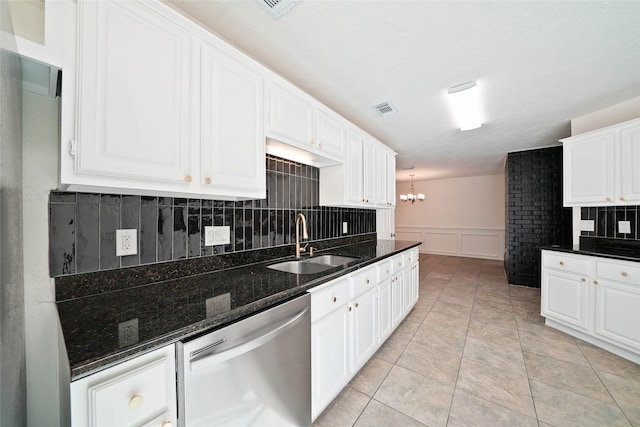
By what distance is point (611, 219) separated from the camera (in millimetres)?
2680

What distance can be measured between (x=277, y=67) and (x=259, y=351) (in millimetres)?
2000

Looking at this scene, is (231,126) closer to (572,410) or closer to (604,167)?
(572,410)

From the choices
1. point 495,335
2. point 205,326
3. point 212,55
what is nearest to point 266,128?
point 212,55

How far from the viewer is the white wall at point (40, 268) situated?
959 millimetres

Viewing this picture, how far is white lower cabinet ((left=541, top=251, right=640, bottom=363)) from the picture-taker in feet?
6.59

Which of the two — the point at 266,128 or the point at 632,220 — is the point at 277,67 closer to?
the point at 266,128

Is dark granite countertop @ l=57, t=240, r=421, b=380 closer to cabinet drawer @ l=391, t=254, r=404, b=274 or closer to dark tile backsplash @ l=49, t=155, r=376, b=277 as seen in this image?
dark tile backsplash @ l=49, t=155, r=376, b=277

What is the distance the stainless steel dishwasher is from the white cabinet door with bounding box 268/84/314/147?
44.6 inches

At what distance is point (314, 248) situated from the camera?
7.80ft

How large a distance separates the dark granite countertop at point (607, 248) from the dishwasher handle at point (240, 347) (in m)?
3.00

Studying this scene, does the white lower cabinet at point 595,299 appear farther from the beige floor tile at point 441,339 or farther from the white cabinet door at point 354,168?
the white cabinet door at point 354,168

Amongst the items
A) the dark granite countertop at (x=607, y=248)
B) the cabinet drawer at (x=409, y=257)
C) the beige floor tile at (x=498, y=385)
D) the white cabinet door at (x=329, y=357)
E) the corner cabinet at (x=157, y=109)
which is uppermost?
the corner cabinet at (x=157, y=109)

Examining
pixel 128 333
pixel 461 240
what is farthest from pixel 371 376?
pixel 461 240

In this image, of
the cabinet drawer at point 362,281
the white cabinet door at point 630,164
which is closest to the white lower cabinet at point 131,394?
the cabinet drawer at point 362,281
